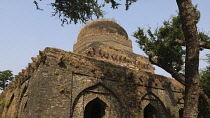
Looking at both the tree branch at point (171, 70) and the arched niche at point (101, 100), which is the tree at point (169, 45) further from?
the arched niche at point (101, 100)

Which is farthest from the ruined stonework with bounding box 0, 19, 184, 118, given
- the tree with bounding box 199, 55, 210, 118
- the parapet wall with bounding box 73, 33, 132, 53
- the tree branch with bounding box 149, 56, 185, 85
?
the tree branch with bounding box 149, 56, 185, 85

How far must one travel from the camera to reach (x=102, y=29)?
14.8 metres

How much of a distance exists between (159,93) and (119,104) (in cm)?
324

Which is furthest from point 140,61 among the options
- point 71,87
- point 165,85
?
point 71,87

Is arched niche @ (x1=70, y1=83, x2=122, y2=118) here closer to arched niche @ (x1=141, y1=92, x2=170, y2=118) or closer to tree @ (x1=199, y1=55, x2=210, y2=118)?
arched niche @ (x1=141, y1=92, x2=170, y2=118)

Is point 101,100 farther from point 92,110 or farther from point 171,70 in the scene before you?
point 171,70

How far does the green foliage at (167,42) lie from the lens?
29.6 feet

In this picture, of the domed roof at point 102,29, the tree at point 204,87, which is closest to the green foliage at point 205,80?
the tree at point 204,87

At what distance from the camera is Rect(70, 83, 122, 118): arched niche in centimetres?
788

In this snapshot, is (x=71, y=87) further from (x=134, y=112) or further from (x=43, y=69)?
(x=134, y=112)

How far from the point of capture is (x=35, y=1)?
20.3ft

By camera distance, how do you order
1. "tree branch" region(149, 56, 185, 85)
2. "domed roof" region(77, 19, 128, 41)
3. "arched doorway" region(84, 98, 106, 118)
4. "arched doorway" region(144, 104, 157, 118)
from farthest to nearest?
1. "domed roof" region(77, 19, 128, 41)
2. "arched doorway" region(84, 98, 106, 118)
3. "arched doorway" region(144, 104, 157, 118)
4. "tree branch" region(149, 56, 185, 85)

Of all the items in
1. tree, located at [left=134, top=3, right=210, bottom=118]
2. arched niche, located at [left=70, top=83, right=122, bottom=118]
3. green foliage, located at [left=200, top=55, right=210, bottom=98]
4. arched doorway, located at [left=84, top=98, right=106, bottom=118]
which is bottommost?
arched doorway, located at [left=84, top=98, right=106, bottom=118]

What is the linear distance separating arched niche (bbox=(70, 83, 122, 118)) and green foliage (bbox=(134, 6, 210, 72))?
8.78 ft
